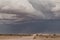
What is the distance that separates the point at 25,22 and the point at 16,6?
0.14 m

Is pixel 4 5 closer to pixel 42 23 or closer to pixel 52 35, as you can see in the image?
pixel 42 23

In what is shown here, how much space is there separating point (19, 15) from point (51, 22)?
242mm

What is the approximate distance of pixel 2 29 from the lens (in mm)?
782

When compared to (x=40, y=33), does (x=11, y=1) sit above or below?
above

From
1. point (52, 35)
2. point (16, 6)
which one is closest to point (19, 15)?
point (16, 6)

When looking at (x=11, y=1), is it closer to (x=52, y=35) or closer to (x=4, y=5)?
(x=4, y=5)

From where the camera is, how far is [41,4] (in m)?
0.68

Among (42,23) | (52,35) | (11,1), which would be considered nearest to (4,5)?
(11,1)

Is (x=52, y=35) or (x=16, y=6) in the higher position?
(x=16, y=6)

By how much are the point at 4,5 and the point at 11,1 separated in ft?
0.18

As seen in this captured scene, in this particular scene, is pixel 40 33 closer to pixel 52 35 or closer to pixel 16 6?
pixel 52 35

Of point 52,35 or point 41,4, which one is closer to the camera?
point 41,4

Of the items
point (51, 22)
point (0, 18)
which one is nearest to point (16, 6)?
point (0, 18)

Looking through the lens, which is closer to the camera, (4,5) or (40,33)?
(4,5)
